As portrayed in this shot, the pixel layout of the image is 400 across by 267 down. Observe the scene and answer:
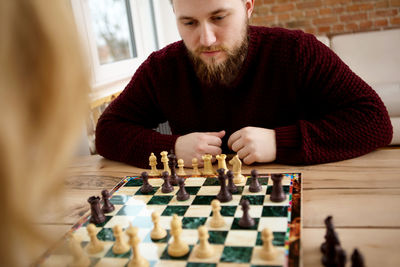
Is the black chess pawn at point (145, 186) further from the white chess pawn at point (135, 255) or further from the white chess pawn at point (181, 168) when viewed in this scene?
the white chess pawn at point (135, 255)

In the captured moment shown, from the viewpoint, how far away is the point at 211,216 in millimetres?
1004

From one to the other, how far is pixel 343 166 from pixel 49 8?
3.64 feet

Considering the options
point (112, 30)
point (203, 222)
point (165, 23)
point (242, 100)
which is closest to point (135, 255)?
point (203, 222)

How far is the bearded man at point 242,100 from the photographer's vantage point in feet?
4.49

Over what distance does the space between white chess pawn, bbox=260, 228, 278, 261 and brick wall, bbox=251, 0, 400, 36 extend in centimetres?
404

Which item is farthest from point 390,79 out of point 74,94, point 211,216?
point 74,94

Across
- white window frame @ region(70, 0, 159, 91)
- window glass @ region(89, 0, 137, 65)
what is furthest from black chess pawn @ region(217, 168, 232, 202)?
window glass @ region(89, 0, 137, 65)

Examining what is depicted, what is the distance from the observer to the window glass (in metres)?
2.56

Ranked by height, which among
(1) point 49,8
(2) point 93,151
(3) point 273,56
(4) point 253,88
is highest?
(1) point 49,8

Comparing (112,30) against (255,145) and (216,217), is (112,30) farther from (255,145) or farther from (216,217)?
(216,217)

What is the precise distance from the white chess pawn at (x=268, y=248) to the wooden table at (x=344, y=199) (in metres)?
0.07

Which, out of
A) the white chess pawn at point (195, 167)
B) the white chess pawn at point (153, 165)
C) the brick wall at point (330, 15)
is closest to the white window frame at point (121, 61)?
the white chess pawn at point (153, 165)

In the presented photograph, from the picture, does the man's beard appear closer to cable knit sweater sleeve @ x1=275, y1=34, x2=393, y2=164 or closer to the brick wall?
cable knit sweater sleeve @ x1=275, y1=34, x2=393, y2=164

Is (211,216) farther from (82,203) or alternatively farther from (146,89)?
(146,89)
